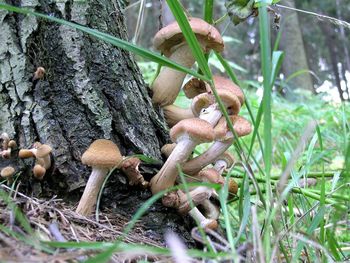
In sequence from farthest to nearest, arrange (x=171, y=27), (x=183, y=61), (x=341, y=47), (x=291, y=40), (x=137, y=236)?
(x=341, y=47) < (x=291, y=40) < (x=183, y=61) < (x=171, y=27) < (x=137, y=236)

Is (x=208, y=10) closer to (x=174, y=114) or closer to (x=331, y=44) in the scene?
(x=174, y=114)

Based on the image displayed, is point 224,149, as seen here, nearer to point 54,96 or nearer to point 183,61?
point 183,61

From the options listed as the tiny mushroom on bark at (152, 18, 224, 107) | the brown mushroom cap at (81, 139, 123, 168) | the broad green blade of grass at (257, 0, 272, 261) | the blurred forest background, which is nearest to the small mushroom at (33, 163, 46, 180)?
the brown mushroom cap at (81, 139, 123, 168)

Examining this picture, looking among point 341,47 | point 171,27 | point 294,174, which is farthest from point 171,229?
point 341,47

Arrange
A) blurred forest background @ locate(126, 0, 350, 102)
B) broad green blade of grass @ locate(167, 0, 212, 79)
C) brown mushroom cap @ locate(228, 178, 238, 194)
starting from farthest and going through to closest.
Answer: blurred forest background @ locate(126, 0, 350, 102), brown mushroom cap @ locate(228, 178, 238, 194), broad green blade of grass @ locate(167, 0, 212, 79)

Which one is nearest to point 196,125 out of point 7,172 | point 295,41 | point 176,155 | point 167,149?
point 176,155

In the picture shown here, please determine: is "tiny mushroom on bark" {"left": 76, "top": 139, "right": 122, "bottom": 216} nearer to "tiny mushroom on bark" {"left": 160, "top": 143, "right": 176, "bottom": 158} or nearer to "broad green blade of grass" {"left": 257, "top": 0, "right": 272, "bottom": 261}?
"tiny mushroom on bark" {"left": 160, "top": 143, "right": 176, "bottom": 158}
